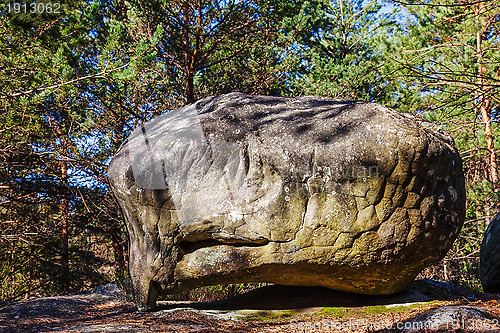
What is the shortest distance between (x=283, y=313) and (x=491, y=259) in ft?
10.4

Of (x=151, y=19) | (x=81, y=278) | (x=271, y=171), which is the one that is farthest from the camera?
(x=81, y=278)

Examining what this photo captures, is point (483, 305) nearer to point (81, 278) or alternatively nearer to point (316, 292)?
point (316, 292)

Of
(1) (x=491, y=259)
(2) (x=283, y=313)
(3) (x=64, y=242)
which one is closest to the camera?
(2) (x=283, y=313)

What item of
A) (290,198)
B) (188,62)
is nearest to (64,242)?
(188,62)

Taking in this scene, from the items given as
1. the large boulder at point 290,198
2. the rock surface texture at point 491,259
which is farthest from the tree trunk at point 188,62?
the rock surface texture at point 491,259

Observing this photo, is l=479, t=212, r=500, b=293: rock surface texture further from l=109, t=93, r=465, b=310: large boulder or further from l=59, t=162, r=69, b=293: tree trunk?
l=59, t=162, r=69, b=293: tree trunk

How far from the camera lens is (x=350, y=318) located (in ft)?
15.1

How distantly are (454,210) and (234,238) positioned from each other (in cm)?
291

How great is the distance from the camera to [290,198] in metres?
4.67

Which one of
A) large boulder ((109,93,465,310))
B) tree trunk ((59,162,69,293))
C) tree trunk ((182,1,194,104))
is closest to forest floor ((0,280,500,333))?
large boulder ((109,93,465,310))

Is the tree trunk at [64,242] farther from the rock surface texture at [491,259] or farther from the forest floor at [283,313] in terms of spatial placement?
the rock surface texture at [491,259]

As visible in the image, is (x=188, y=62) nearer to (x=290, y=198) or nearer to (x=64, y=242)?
(x=290, y=198)

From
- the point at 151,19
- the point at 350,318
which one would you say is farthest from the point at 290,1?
the point at 350,318

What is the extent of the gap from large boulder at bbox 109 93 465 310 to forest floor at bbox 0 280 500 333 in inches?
13.6
